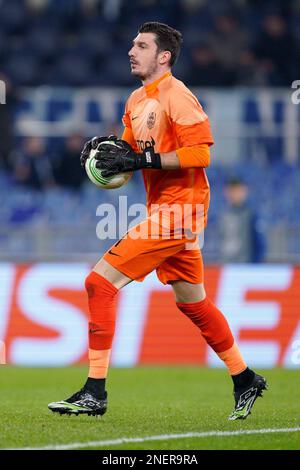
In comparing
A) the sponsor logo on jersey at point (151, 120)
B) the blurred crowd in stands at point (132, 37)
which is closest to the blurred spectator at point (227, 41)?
the blurred crowd in stands at point (132, 37)

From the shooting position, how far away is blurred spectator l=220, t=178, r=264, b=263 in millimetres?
12875

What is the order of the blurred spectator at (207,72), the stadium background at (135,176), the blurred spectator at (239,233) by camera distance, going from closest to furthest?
1. the stadium background at (135,176)
2. the blurred spectator at (239,233)
3. the blurred spectator at (207,72)

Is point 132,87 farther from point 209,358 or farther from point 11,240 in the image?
point 209,358

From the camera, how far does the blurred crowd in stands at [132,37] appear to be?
18812 millimetres

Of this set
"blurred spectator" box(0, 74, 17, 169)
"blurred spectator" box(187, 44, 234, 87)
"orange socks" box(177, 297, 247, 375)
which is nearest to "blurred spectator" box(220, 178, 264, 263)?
"blurred spectator" box(0, 74, 17, 169)

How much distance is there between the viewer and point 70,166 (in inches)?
634

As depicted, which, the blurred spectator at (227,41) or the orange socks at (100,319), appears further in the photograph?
the blurred spectator at (227,41)

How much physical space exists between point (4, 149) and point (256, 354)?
19.5ft

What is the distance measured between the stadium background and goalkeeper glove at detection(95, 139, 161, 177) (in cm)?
574

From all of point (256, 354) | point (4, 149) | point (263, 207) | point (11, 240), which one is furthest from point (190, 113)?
point (4, 149)

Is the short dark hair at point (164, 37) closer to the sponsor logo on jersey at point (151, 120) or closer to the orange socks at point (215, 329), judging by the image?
the sponsor logo on jersey at point (151, 120)

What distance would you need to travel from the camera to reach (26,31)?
64.9 ft

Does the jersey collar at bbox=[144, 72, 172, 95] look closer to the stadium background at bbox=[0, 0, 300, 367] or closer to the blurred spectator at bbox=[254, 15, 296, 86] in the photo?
the stadium background at bbox=[0, 0, 300, 367]

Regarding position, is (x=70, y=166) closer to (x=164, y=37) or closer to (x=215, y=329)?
(x=164, y=37)
